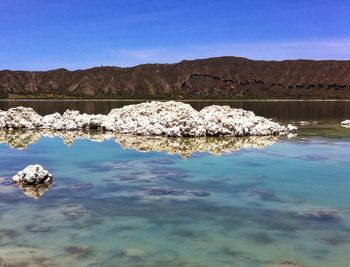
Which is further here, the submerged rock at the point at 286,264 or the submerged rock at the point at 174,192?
the submerged rock at the point at 174,192

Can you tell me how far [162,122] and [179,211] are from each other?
1463cm

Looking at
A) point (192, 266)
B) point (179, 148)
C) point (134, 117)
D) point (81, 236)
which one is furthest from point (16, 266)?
point (134, 117)

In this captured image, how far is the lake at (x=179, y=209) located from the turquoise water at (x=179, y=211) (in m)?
0.02

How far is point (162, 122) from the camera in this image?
80.9ft

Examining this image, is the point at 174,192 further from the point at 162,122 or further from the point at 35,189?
the point at 162,122

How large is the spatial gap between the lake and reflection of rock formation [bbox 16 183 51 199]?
0.24 ft

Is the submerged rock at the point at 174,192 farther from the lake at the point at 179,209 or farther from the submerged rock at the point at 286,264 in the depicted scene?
the submerged rock at the point at 286,264

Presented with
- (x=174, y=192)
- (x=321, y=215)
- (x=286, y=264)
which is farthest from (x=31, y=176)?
(x=286, y=264)

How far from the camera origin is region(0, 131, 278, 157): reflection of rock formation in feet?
63.8

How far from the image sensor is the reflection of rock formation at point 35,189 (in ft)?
38.0

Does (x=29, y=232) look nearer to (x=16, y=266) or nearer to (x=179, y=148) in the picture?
(x=16, y=266)

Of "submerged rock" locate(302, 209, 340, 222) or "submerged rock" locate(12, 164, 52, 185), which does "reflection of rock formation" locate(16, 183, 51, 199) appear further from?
"submerged rock" locate(302, 209, 340, 222)

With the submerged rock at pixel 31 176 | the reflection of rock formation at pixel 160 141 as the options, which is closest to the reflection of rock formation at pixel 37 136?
the reflection of rock formation at pixel 160 141

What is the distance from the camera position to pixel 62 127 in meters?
28.3
